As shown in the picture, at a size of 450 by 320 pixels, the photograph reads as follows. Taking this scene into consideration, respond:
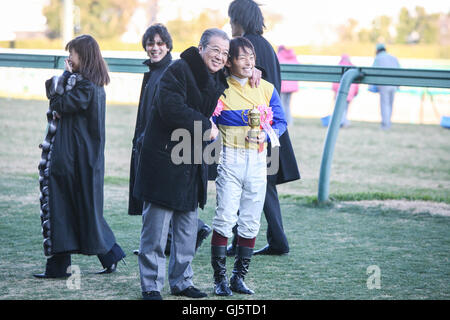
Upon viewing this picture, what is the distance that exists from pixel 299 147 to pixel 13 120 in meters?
6.40

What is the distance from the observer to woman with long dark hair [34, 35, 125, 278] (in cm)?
482

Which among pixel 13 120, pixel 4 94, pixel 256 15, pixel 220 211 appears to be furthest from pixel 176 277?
pixel 4 94

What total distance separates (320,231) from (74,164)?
275 centimetres

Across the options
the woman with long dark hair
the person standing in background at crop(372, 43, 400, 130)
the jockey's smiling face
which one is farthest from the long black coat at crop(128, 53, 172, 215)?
the person standing in background at crop(372, 43, 400, 130)

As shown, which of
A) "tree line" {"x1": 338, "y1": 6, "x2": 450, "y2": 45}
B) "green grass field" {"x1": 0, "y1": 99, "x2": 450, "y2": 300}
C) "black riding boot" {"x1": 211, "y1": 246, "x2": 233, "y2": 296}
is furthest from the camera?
"tree line" {"x1": 338, "y1": 6, "x2": 450, "y2": 45}

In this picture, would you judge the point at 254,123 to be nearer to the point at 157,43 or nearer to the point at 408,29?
the point at 157,43

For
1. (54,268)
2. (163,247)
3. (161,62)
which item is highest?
(161,62)

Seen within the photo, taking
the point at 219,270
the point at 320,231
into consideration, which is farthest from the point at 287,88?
the point at 219,270

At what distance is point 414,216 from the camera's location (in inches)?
296

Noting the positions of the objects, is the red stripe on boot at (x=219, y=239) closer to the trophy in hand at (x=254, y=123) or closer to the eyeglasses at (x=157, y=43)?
the trophy in hand at (x=254, y=123)

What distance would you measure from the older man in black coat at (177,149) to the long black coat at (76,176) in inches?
22.5

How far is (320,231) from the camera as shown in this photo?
6730 millimetres

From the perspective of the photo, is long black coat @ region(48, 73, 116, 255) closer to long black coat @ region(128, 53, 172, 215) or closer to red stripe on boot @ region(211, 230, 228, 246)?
long black coat @ region(128, 53, 172, 215)
